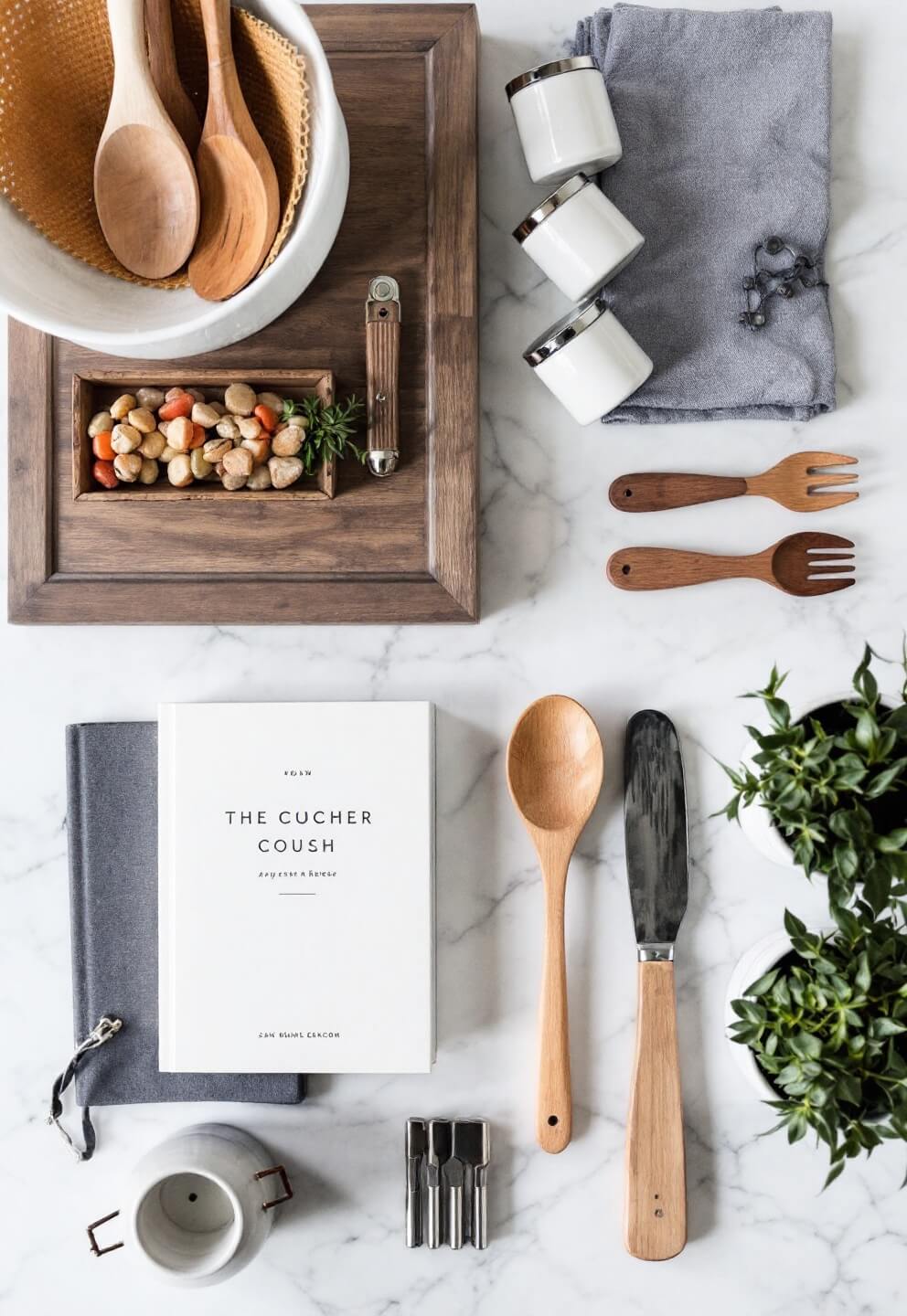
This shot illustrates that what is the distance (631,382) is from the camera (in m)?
0.79

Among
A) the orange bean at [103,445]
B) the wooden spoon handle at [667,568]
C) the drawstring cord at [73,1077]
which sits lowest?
the drawstring cord at [73,1077]

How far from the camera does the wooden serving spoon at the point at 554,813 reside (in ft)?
2.67

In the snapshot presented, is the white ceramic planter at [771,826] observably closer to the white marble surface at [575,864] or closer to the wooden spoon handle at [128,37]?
the white marble surface at [575,864]

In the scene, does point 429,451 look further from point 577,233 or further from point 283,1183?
point 283,1183

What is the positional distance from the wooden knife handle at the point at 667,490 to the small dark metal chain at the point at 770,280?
0.41 feet

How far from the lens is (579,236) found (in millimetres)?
765

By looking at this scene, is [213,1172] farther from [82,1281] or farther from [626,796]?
[626,796]

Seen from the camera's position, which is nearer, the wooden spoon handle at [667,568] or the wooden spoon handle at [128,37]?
the wooden spoon handle at [128,37]

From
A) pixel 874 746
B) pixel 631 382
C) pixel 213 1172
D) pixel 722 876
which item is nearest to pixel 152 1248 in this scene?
pixel 213 1172

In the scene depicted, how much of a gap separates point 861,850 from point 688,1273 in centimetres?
44

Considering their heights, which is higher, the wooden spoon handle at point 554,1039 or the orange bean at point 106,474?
the orange bean at point 106,474

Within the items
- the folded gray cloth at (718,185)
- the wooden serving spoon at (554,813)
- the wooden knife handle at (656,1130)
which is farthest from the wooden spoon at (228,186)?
the wooden knife handle at (656,1130)

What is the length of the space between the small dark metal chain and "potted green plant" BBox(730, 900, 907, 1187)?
0.46 meters

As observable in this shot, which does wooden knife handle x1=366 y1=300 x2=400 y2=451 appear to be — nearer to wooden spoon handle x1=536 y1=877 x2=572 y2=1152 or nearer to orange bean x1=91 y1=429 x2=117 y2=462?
orange bean x1=91 y1=429 x2=117 y2=462
